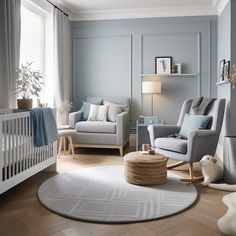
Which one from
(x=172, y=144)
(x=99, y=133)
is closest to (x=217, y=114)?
(x=172, y=144)

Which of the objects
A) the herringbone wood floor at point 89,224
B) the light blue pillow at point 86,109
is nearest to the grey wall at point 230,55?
the herringbone wood floor at point 89,224

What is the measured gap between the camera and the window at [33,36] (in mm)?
4352

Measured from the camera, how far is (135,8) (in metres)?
5.36

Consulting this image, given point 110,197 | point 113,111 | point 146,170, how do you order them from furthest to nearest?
point 113,111 → point 146,170 → point 110,197

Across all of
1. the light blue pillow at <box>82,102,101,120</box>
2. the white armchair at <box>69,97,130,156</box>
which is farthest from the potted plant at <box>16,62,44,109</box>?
the light blue pillow at <box>82,102,101,120</box>

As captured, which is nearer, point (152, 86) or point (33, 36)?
point (33, 36)

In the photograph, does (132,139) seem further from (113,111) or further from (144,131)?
(113,111)

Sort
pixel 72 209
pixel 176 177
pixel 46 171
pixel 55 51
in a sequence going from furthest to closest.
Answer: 1. pixel 55 51
2. pixel 46 171
3. pixel 176 177
4. pixel 72 209

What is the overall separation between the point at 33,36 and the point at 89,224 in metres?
3.42

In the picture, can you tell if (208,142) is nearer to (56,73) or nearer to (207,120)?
(207,120)

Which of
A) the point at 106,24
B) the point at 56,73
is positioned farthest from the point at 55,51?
the point at 106,24

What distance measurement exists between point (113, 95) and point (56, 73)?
1.18 m

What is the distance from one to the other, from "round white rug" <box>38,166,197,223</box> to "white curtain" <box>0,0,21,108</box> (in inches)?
44.4

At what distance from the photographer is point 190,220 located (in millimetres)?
2221
